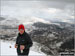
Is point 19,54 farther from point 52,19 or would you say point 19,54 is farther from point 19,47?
point 52,19

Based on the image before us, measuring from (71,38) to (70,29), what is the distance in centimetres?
1043

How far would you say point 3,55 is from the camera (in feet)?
16.4

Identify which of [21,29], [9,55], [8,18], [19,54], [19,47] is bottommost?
[8,18]

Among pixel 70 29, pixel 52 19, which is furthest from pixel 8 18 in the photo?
pixel 70 29

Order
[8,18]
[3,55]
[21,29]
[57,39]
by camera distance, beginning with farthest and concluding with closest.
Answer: [8,18], [57,39], [3,55], [21,29]


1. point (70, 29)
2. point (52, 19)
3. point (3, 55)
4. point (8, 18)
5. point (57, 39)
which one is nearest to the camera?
point (3, 55)

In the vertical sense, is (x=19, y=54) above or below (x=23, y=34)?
below

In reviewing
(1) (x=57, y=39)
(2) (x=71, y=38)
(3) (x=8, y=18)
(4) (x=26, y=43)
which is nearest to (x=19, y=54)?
(4) (x=26, y=43)

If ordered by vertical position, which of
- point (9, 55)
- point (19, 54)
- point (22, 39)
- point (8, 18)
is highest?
point (22, 39)

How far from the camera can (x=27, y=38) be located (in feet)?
6.77

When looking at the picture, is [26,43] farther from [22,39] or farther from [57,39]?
[57,39]

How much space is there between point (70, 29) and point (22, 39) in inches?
2180

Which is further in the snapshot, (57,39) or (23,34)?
(57,39)

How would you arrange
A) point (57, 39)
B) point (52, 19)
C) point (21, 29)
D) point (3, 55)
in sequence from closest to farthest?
point (21, 29), point (3, 55), point (57, 39), point (52, 19)
